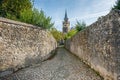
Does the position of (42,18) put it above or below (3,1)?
below

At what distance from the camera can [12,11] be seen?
2275 centimetres

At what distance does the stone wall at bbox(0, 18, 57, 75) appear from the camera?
8150 mm

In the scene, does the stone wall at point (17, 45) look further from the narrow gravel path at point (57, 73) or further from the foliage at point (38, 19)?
the foliage at point (38, 19)

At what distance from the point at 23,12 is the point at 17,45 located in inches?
439

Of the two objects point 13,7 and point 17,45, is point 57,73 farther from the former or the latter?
point 13,7

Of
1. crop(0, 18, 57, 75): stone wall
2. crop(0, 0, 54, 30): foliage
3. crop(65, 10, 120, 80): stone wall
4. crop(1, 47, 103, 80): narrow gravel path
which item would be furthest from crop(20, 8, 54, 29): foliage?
crop(65, 10, 120, 80): stone wall

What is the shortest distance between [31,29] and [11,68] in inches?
139

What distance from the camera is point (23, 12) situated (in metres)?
19.8

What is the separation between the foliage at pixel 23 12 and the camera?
18.3 metres

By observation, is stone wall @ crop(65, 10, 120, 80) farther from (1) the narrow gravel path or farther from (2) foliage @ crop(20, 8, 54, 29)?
(2) foliage @ crop(20, 8, 54, 29)

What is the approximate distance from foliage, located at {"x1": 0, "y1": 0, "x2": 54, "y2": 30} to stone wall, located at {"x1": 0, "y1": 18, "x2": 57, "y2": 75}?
591 cm

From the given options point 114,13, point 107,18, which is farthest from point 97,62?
point 114,13

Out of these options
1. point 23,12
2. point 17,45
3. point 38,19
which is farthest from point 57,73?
point 23,12

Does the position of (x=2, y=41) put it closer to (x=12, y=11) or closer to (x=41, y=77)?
(x=41, y=77)
